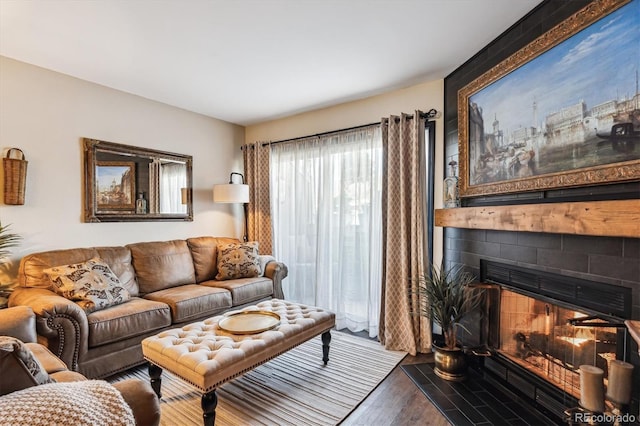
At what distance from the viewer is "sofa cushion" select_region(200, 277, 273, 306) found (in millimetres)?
3170

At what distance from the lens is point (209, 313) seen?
2928mm

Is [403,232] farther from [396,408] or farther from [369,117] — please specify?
[396,408]

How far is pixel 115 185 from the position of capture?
322 cm

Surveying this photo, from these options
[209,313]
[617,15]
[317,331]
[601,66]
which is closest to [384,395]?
[317,331]

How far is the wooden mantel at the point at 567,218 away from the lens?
1.28 metres

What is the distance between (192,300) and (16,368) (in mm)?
1940

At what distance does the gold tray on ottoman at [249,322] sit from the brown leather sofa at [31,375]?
910mm

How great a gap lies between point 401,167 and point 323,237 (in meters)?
1.28

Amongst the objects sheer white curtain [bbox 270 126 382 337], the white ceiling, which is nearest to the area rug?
sheer white curtain [bbox 270 126 382 337]

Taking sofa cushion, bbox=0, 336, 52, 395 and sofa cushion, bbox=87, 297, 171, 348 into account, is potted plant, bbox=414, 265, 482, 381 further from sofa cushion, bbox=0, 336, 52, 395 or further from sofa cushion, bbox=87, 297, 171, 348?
sofa cushion, bbox=0, 336, 52, 395

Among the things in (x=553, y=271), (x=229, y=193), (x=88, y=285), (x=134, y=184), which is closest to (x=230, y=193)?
(x=229, y=193)

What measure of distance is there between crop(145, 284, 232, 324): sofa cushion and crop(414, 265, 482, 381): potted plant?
1.96 metres

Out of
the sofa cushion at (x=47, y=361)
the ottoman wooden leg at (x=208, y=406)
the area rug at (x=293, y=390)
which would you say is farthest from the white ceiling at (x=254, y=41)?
the area rug at (x=293, y=390)

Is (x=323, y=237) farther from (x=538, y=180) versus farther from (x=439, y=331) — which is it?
(x=538, y=180)
